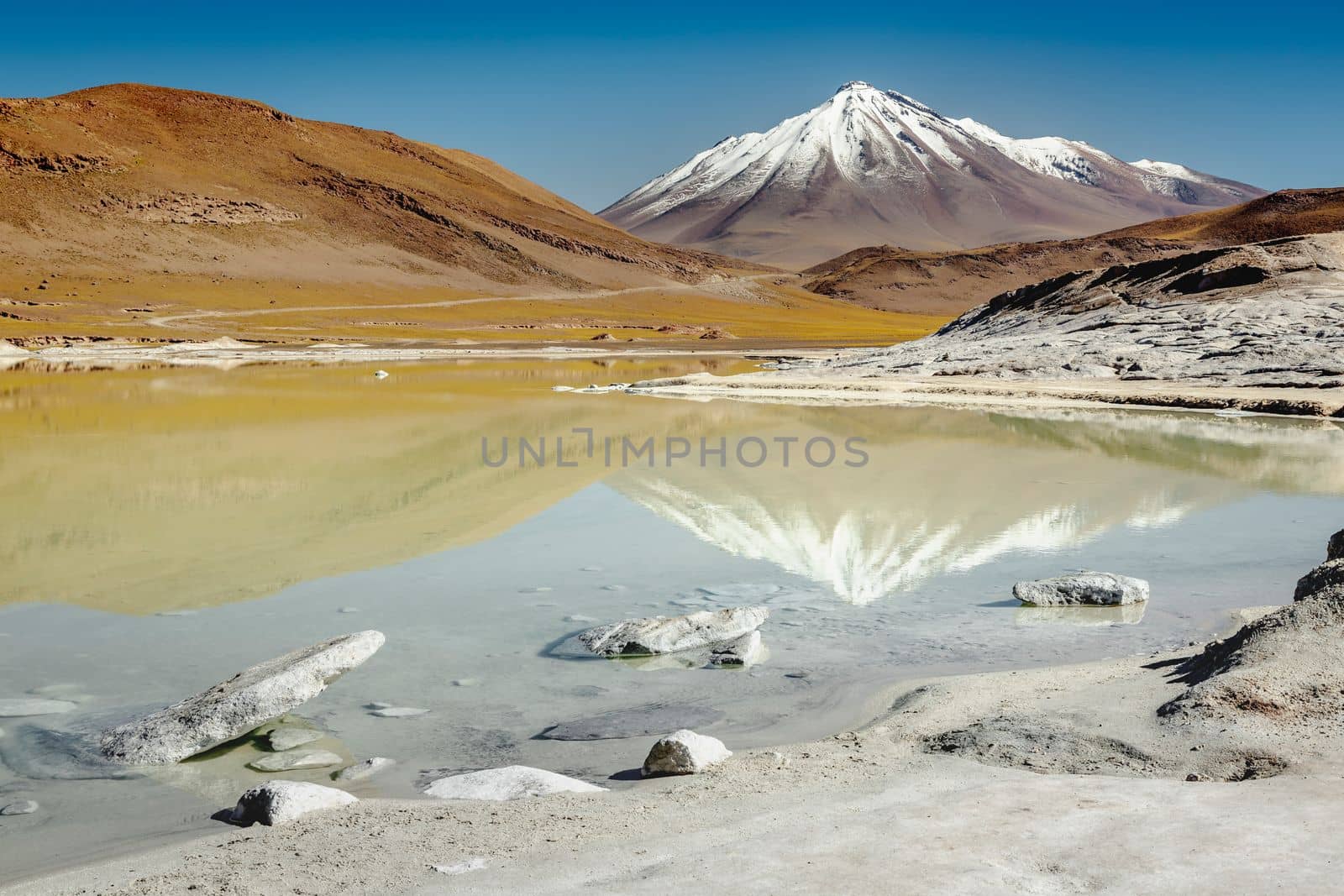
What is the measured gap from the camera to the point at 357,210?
11200 centimetres

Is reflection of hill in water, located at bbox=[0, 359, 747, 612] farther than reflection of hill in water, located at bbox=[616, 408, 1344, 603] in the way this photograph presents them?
No

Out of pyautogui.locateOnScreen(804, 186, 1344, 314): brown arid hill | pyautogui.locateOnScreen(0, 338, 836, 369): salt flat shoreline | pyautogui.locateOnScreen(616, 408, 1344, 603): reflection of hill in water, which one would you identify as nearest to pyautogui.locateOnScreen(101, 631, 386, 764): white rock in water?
pyautogui.locateOnScreen(616, 408, 1344, 603): reflection of hill in water

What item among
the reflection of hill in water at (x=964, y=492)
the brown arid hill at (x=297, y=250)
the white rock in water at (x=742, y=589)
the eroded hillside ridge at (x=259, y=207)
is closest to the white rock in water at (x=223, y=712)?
the white rock in water at (x=742, y=589)

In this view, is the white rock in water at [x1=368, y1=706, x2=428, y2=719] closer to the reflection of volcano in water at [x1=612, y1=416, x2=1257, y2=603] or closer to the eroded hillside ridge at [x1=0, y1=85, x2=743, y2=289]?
the reflection of volcano in water at [x1=612, y1=416, x2=1257, y2=603]

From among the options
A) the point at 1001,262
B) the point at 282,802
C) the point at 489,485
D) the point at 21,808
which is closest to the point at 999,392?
the point at 489,485

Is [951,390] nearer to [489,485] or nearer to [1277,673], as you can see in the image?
[489,485]

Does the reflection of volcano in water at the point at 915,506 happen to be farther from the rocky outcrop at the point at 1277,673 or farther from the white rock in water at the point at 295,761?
the white rock in water at the point at 295,761

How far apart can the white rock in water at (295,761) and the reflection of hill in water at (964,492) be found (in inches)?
147

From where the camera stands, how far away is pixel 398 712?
17.5 ft

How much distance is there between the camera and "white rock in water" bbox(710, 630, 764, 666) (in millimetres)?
6090

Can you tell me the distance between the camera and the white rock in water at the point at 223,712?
15.6ft

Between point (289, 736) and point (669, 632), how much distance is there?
6.98ft

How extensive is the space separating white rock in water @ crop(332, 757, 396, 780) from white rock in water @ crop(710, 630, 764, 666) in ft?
6.42

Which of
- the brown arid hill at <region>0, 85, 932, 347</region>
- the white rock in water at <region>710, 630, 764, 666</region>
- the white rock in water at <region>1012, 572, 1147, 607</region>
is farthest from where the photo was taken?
the brown arid hill at <region>0, 85, 932, 347</region>
